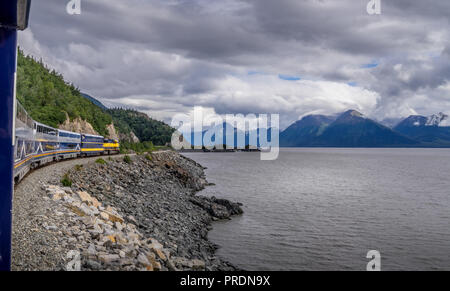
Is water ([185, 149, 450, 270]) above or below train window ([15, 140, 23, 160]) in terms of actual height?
below

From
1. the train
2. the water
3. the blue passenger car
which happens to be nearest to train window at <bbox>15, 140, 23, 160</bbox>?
the train

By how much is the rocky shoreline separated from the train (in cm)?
277

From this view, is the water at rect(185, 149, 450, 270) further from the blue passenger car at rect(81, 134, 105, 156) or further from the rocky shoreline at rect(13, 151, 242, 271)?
the blue passenger car at rect(81, 134, 105, 156)

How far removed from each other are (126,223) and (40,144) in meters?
16.0

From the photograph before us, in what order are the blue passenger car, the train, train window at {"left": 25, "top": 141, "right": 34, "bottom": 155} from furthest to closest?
the blue passenger car → train window at {"left": 25, "top": 141, "right": 34, "bottom": 155} → the train

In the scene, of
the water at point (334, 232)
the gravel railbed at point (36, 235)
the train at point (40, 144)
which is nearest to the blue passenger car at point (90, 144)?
the train at point (40, 144)

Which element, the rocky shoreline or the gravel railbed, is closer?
the gravel railbed

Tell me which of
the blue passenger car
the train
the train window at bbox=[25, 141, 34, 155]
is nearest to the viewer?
the train

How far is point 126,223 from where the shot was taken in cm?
1836

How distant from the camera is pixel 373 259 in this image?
20.4m

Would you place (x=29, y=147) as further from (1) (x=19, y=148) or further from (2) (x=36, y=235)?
(2) (x=36, y=235)

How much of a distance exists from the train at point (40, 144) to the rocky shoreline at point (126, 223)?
9.08 ft

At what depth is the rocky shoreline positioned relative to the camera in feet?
36.4
